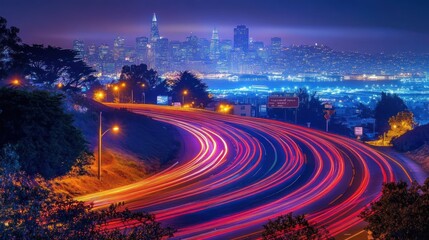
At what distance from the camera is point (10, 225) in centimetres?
1147

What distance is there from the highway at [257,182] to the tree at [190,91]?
4377 cm

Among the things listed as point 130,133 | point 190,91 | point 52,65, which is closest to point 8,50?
point 130,133

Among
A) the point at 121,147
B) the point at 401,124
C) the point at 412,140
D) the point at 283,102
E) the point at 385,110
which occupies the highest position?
the point at 283,102

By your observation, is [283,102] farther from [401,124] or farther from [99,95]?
[99,95]

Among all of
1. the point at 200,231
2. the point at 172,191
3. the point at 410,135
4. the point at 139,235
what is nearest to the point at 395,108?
the point at 410,135

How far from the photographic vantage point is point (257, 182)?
39875mm

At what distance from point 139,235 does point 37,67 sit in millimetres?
61697

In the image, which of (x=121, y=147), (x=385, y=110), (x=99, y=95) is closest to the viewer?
(x=121, y=147)

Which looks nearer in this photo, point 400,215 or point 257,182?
point 400,215

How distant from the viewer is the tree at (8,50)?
167ft

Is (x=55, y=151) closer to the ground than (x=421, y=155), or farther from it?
farther from it

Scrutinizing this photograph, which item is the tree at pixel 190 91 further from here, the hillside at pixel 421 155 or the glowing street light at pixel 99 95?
the hillside at pixel 421 155

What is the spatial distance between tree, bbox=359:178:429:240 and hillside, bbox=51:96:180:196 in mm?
22195

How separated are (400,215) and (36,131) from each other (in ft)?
72.8
